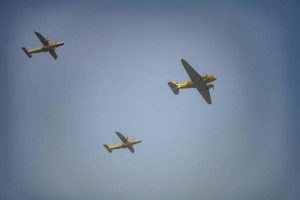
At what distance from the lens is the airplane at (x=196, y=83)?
145 ft

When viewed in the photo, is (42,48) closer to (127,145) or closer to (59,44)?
(59,44)

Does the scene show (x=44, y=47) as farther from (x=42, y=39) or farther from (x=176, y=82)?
(x=176, y=82)

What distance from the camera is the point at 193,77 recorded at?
148 ft

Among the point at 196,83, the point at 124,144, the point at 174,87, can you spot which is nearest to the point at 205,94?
the point at 196,83

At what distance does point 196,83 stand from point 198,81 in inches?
→ 29.9

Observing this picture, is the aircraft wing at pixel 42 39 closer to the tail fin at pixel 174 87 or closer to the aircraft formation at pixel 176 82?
the aircraft formation at pixel 176 82

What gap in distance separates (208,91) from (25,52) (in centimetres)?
3148

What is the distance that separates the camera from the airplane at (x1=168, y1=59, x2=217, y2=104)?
145ft

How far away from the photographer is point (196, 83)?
46375 mm

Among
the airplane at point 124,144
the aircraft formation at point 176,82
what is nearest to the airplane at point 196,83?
the aircraft formation at point 176,82

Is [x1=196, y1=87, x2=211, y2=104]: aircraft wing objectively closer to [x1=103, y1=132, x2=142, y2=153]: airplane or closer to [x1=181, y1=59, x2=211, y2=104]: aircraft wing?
[x1=181, y1=59, x2=211, y2=104]: aircraft wing

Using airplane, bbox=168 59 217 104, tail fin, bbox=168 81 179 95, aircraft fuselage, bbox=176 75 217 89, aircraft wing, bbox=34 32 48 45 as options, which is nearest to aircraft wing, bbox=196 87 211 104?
airplane, bbox=168 59 217 104

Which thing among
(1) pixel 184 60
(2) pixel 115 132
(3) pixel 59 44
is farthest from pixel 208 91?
(3) pixel 59 44

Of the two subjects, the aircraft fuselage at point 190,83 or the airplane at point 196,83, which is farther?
the aircraft fuselage at point 190,83
